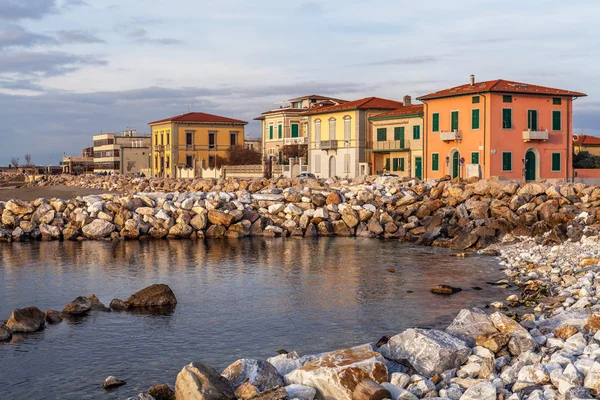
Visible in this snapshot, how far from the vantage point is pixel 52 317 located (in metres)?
13.8

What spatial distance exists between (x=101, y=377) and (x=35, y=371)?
45.7 inches

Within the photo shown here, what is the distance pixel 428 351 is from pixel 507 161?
34.6 meters

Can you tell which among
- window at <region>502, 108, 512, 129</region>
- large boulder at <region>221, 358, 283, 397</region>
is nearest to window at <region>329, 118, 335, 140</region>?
window at <region>502, 108, 512, 129</region>

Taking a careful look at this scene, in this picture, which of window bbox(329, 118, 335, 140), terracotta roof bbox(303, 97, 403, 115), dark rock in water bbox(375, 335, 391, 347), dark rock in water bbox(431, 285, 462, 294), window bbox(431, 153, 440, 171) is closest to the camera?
dark rock in water bbox(375, 335, 391, 347)

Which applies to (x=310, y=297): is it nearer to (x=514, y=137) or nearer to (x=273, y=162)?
(x=514, y=137)

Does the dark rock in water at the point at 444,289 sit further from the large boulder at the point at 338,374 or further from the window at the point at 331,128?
the window at the point at 331,128

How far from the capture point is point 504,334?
1052cm

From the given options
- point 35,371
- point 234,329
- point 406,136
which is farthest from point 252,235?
point 406,136

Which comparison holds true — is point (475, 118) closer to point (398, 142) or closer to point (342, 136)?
point (398, 142)

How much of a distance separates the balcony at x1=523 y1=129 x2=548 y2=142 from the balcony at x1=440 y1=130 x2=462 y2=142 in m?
3.98

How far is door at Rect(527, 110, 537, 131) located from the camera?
140 ft

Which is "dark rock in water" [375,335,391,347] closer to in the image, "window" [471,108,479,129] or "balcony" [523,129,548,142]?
"window" [471,108,479,129]

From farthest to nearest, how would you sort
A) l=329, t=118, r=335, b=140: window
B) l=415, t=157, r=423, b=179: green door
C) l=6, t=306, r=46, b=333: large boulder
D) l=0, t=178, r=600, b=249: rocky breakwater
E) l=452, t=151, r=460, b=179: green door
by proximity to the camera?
l=329, t=118, r=335, b=140: window
l=415, t=157, r=423, b=179: green door
l=452, t=151, r=460, b=179: green door
l=0, t=178, r=600, b=249: rocky breakwater
l=6, t=306, r=46, b=333: large boulder

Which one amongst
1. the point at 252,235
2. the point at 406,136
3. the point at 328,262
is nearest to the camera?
the point at 328,262
